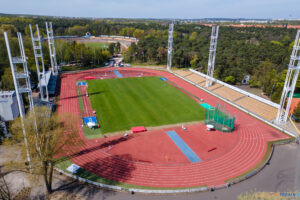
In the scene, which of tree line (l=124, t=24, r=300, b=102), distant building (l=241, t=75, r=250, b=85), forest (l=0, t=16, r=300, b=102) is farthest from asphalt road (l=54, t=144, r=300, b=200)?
distant building (l=241, t=75, r=250, b=85)

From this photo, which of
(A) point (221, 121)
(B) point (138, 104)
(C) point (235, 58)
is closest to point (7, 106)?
(B) point (138, 104)

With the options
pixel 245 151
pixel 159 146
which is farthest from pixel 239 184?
pixel 159 146

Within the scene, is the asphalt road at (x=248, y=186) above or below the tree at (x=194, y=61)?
below

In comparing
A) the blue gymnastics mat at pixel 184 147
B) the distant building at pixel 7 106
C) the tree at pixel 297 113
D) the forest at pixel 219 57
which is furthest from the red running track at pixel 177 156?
the forest at pixel 219 57

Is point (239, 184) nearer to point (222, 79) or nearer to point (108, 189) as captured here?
point (108, 189)

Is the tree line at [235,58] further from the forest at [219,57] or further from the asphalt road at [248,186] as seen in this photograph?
the asphalt road at [248,186]
